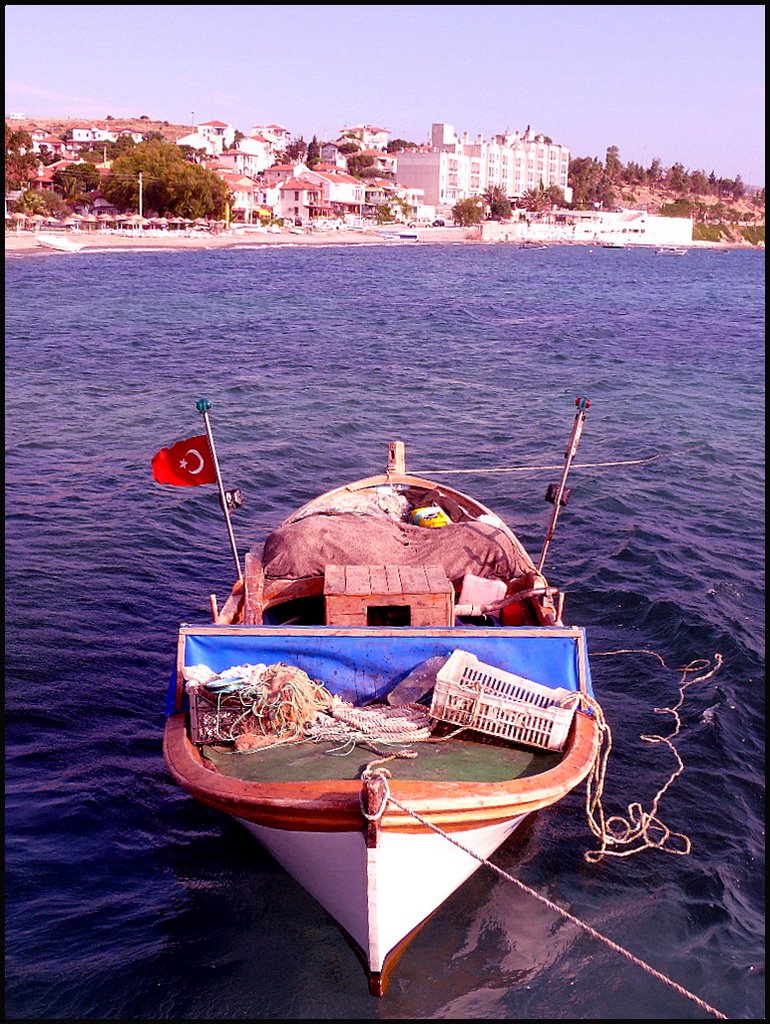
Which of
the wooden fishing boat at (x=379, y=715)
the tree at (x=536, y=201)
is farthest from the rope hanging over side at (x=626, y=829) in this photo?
the tree at (x=536, y=201)

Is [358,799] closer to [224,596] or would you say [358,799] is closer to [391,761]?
[391,761]

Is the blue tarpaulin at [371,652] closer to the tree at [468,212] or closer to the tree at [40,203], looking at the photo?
the tree at [40,203]

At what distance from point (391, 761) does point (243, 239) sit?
348 feet

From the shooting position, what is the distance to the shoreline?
88.2 metres

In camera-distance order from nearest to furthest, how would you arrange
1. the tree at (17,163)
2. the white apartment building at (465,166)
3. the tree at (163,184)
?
the tree at (17,163) → the tree at (163,184) → the white apartment building at (465,166)

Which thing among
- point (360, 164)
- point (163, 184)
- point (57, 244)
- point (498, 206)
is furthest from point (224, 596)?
point (360, 164)

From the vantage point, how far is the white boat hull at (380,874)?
7.31 meters

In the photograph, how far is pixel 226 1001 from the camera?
7.95 meters

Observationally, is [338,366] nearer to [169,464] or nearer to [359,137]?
[169,464]

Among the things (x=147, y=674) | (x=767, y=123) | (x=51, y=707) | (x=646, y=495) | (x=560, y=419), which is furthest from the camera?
(x=560, y=419)

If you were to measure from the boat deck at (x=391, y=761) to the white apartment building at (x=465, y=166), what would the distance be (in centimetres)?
16800

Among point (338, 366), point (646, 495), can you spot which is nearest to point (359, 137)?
point (338, 366)

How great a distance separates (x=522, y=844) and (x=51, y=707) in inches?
230

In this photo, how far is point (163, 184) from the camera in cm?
10456
